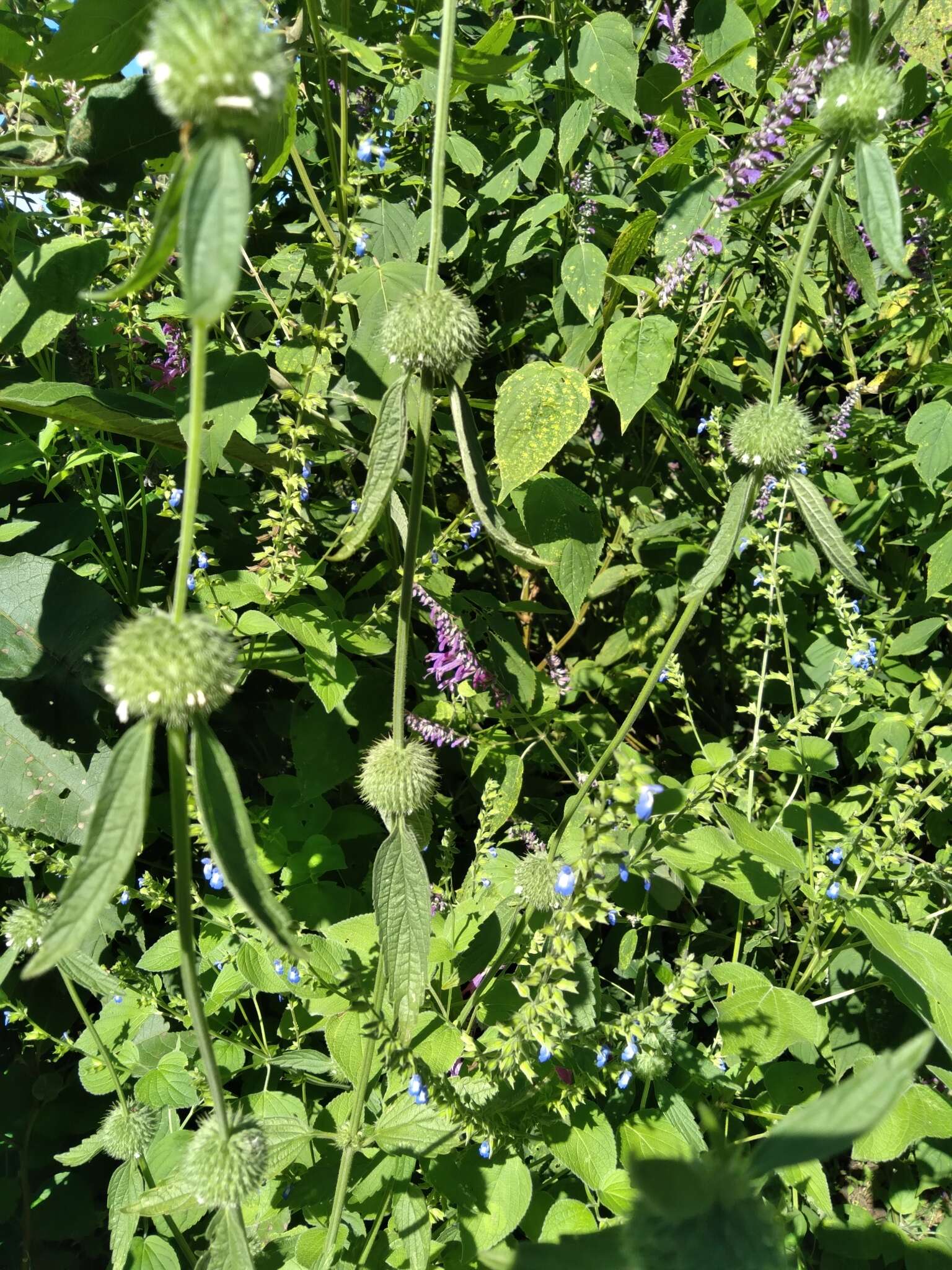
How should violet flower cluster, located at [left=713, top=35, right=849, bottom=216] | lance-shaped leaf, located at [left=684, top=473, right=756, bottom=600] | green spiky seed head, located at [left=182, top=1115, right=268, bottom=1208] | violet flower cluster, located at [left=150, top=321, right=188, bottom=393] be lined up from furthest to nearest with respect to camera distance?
violet flower cluster, located at [left=150, top=321, right=188, bottom=393] < violet flower cluster, located at [left=713, top=35, right=849, bottom=216] < lance-shaped leaf, located at [left=684, top=473, right=756, bottom=600] < green spiky seed head, located at [left=182, top=1115, right=268, bottom=1208]

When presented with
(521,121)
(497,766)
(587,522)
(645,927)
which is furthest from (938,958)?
(521,121)

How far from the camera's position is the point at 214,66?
0.70 meters

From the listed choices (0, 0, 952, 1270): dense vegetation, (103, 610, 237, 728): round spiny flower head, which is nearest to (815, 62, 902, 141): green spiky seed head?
(0, 0, 952, 1270): dense vegetation

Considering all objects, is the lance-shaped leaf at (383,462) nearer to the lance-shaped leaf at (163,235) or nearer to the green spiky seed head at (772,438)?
the lance-shaped leaf at (163,235)

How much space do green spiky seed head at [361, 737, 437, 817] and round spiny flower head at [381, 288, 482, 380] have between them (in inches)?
22.7

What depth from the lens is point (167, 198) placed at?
2.36 ft

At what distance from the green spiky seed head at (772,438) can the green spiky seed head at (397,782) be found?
708mm

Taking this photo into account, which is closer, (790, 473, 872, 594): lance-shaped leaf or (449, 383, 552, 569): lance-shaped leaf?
(449, 383, 552, 569): lance-shaped leaf

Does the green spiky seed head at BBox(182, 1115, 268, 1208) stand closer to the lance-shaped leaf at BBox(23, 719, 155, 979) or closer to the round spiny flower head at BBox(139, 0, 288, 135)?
the lance-shaped leaf at BBox(23, 719, 155, 979)

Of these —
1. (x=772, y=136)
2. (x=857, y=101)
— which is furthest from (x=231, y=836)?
(x=772, y=136)

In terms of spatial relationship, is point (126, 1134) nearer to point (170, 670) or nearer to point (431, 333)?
point (170, 670)

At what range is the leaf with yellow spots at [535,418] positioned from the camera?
183 centimetres

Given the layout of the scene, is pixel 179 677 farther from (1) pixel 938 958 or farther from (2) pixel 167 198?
(1) pixel 938 958

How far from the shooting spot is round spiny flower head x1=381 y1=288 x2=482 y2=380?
1186 millimetres
